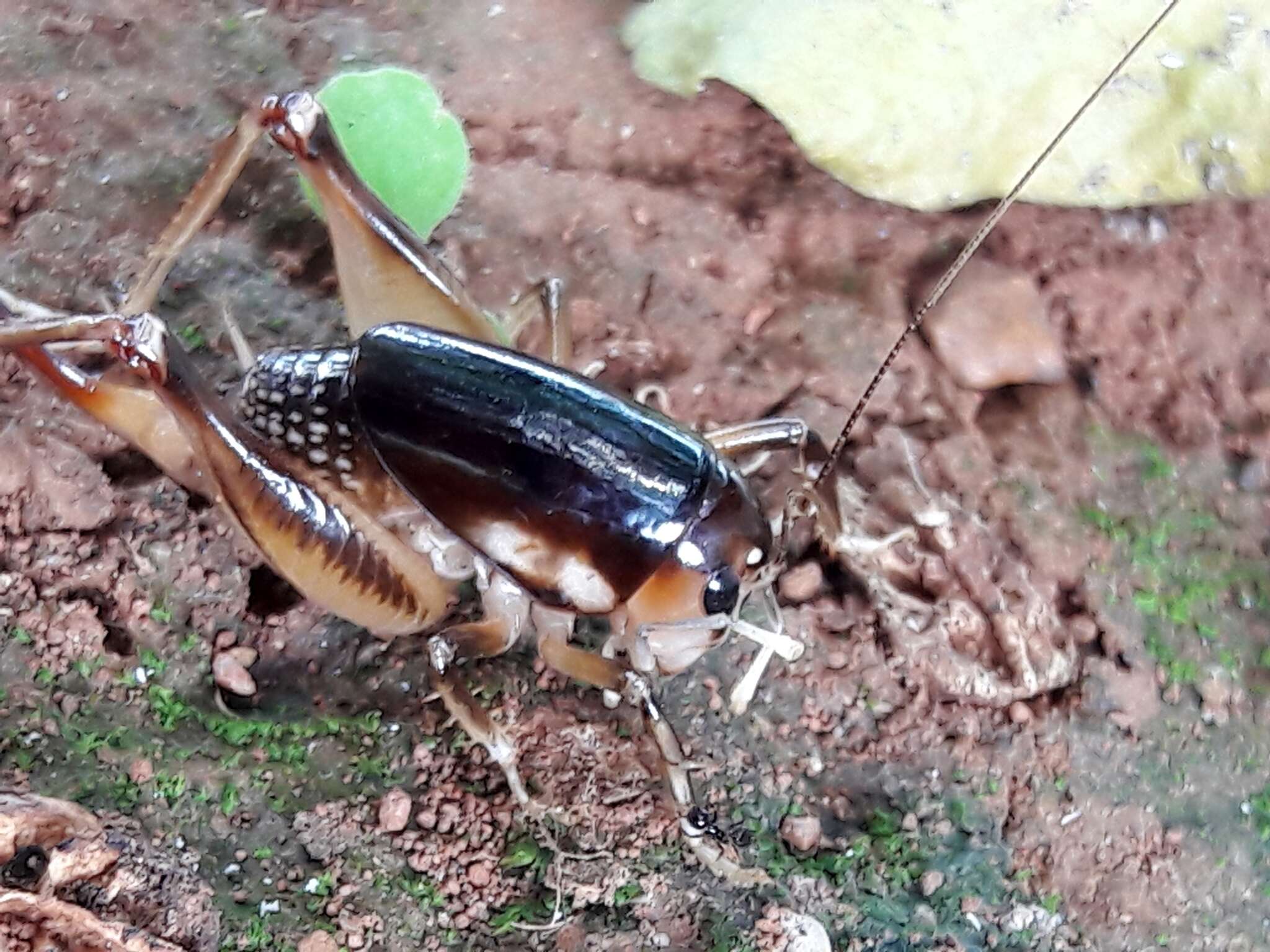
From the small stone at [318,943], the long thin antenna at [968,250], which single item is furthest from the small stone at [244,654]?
the long thin antenna at [968,250]

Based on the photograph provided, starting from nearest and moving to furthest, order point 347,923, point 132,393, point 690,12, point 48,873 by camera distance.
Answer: point 48,873, point 347,923, point 132,393, point 690,12

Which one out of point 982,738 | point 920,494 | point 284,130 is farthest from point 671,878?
point 284,130

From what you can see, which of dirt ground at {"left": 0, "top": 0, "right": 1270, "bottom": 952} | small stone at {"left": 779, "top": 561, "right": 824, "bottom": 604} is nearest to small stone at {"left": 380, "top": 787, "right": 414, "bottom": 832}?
dirt ground at {"left": 0, "top": 0, "right": 1270, "bottom": 952}

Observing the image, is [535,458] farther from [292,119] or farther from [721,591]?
[292,119]

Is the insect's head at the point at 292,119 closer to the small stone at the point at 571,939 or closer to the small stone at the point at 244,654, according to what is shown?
the small stone at the point at 244,654

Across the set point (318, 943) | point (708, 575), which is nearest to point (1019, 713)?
point (708, 575)

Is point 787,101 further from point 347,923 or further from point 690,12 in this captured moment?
point 347,923

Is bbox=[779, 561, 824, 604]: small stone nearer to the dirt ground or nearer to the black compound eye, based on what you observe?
the dirt ground
